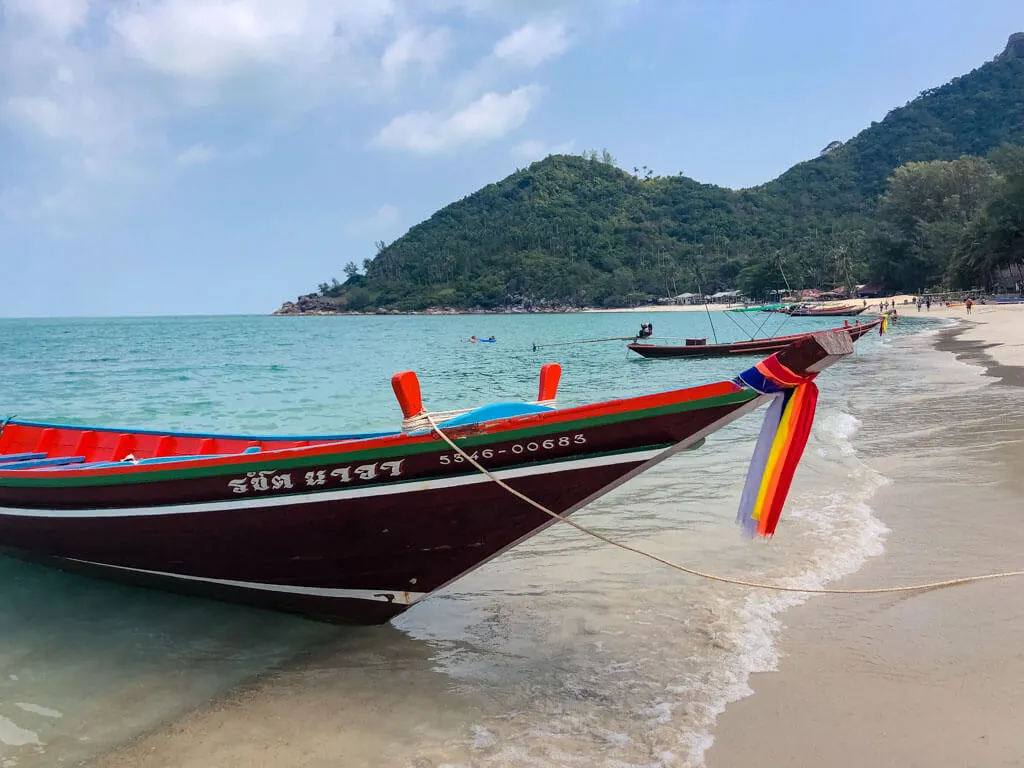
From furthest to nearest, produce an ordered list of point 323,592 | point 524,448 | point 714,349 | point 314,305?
point 314,305 → point 714,349 → point 323,592 → point 524,448

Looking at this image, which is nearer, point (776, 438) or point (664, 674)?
point (776, 438)

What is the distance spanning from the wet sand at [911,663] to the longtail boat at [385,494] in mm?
933

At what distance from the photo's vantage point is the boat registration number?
12.8 ft

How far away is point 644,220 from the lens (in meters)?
153

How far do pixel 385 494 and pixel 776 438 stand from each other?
2162 mm

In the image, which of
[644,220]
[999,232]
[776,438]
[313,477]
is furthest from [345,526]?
[644,220]

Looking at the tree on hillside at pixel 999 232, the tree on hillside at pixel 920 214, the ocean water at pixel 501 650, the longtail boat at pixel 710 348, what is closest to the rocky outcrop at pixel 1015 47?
the tree on hillside at pixel 920 214

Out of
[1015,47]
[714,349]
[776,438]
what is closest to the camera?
[776,438]

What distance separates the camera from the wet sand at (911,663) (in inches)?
131

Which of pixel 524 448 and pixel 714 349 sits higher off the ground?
pixel 524 448

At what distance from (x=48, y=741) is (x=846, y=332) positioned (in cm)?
469

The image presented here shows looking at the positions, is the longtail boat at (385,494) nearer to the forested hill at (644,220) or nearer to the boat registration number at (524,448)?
the boat registration number at (524,448)

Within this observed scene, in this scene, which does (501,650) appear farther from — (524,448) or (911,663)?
(911,663)

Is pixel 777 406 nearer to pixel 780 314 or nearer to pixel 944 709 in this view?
pixel 944 709
